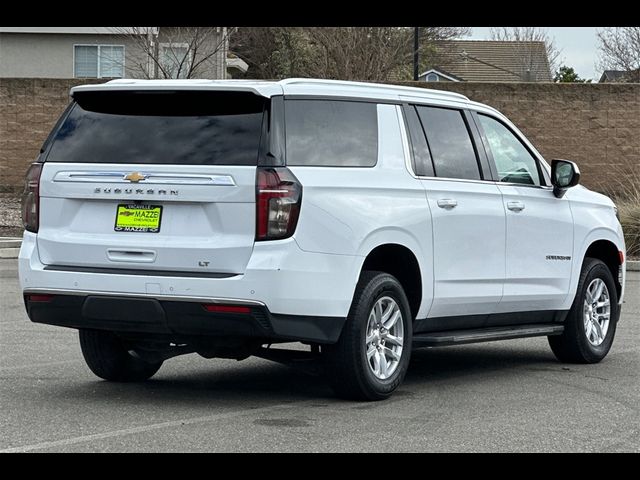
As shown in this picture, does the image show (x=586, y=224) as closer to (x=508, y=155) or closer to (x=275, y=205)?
(x=508, y=155)

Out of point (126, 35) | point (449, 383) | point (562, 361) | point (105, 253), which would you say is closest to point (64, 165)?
point (105, 253)

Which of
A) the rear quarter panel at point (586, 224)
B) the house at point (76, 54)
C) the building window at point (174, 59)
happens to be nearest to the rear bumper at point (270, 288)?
the rear quarter panel at point (586, 224)

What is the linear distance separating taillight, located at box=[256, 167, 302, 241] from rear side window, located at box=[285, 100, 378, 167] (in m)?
0.20

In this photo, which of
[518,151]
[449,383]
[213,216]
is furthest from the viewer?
[518,151]

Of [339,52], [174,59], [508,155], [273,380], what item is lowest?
[273,380]

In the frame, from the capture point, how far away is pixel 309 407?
27.6 ft

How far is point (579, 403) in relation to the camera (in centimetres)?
877

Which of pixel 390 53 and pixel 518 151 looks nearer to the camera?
pixel 518 151

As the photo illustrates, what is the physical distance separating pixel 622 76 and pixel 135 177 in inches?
2109

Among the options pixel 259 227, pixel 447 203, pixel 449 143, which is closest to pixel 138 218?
pixel 259 227

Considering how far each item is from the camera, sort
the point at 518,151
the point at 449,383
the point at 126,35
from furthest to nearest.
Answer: the point at 126,35, the point at 518,151, the point at 449,383

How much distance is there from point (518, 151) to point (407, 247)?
198 cm

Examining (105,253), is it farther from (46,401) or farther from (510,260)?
(510,260)

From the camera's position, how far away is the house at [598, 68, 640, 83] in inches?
2209
